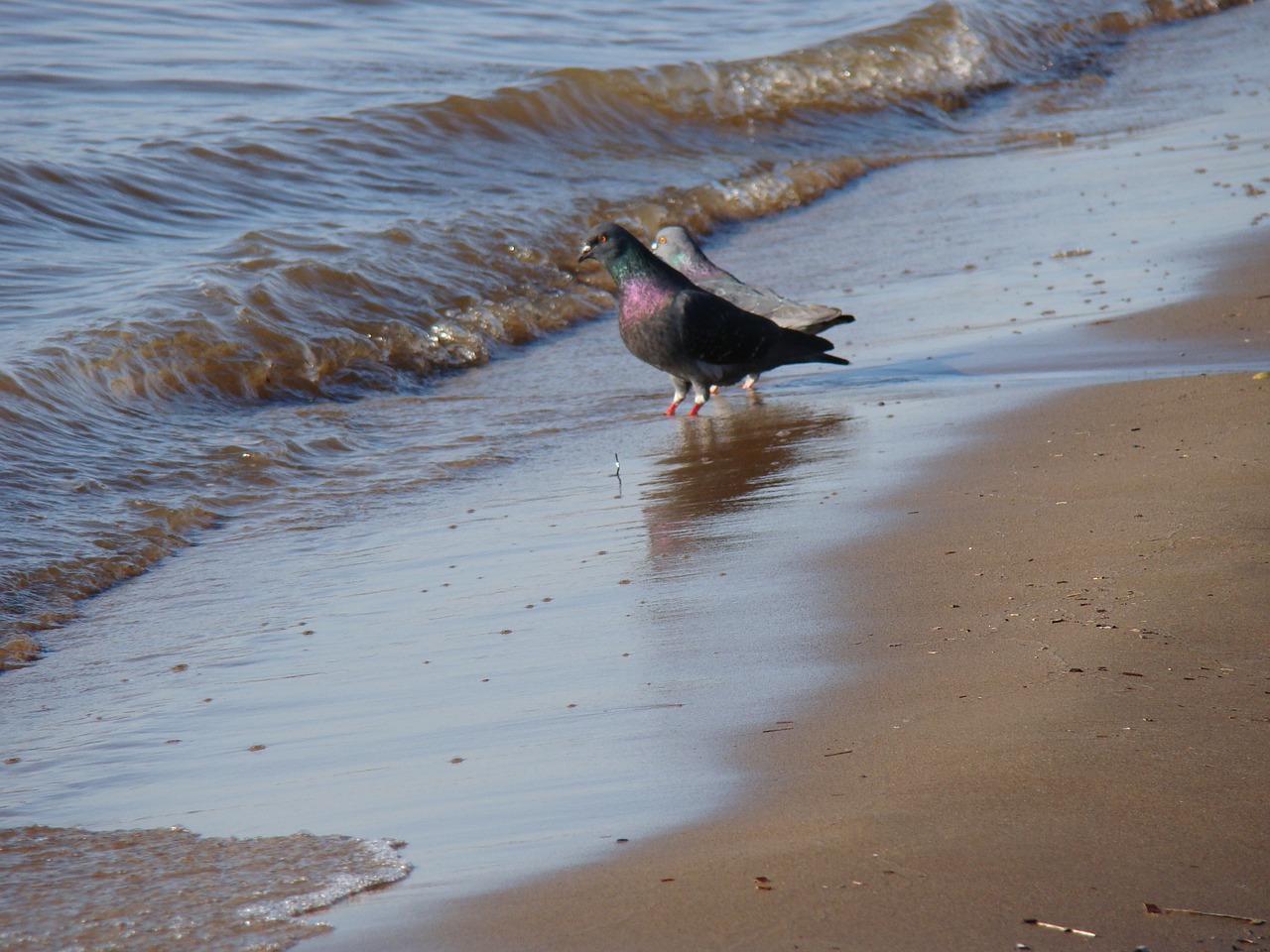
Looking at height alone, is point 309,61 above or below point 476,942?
above

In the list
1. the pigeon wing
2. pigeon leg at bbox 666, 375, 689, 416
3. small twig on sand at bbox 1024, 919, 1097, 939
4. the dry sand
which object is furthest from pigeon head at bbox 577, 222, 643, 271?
small twig on sand at bbox 1024, 919, 1097, 939

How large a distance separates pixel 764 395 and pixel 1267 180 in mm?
4410

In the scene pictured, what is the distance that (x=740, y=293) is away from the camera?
6.91 metres

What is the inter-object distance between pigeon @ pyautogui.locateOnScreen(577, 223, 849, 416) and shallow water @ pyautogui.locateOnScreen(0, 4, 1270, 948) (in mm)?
209

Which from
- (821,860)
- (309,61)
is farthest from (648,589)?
(309,61)

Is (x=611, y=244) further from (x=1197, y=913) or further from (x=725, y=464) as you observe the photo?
(x=1197, y=913)

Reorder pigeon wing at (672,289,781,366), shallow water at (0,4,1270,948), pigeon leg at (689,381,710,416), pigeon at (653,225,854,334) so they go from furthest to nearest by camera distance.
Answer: pigeon at (653,225,854,334) < pigeon leg at (689,381,710,416) < pigeon wing at (672,289,781,366) < shallow water at (0,4,1270,948)

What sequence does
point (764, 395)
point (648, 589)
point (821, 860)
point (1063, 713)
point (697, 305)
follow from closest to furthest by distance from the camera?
1. point (821, 860)
2. point (1063, 713)
3. point (648, 589)
4. point (697, 305)
5. point (764, 395)

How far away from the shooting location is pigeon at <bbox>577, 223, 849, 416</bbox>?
6.30 m

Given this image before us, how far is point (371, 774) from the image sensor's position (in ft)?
9.39

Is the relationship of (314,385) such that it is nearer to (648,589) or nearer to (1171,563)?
(648,589)

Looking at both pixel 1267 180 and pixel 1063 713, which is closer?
pixel 1063 713

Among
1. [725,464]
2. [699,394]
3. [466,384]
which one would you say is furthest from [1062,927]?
[466,384]

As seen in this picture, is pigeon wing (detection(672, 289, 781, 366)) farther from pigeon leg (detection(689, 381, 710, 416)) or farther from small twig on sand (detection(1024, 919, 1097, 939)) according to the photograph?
small twig on sand (detection(1024, 919, 1097, 939))
